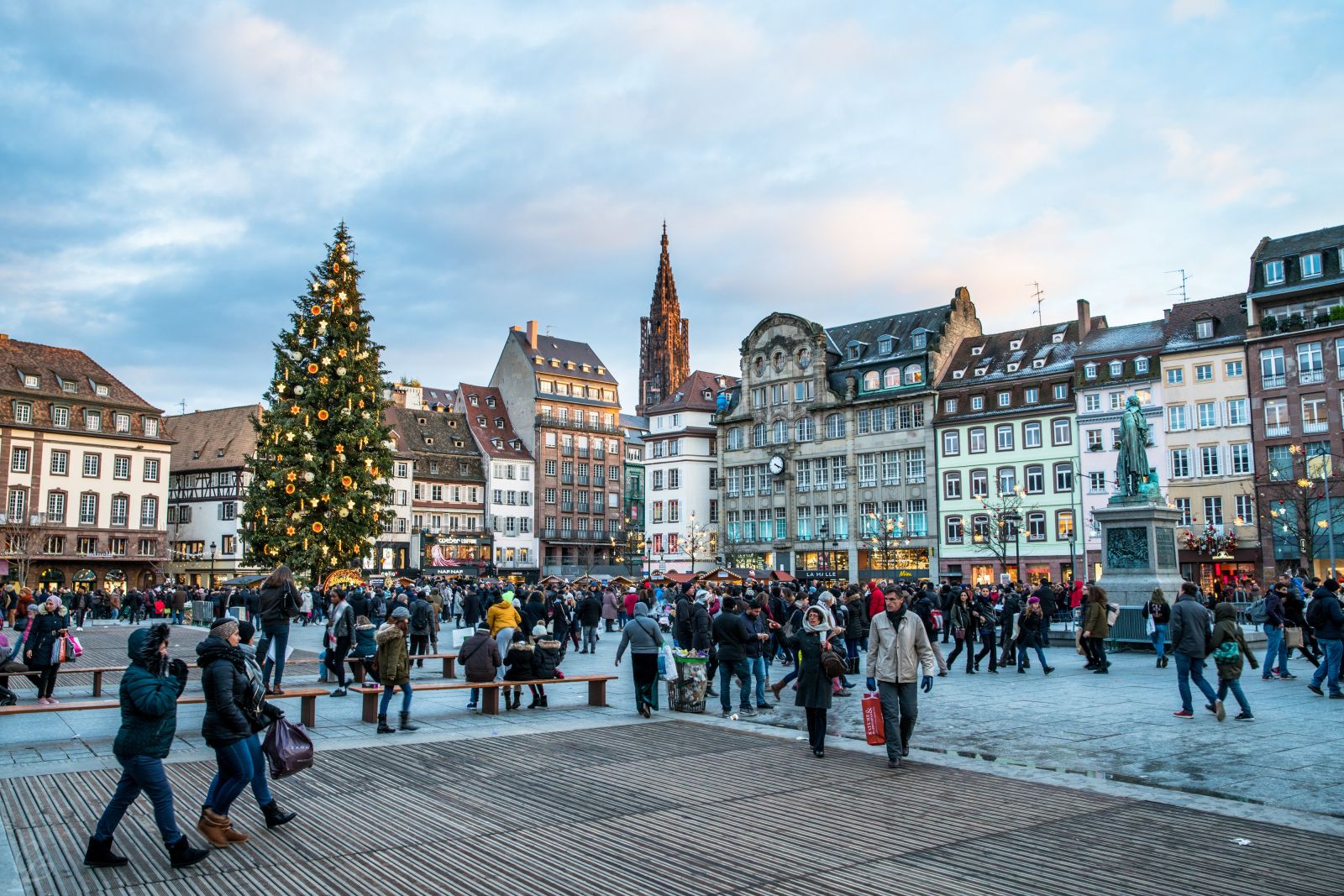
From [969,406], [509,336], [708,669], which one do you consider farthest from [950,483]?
[708,669]

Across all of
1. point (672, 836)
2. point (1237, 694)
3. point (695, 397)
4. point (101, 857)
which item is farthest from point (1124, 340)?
point (101, 857)

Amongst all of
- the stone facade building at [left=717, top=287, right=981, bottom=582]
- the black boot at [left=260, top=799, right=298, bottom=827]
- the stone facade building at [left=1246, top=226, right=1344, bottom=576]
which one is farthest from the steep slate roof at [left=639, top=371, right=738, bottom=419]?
the black boot at [left=260, top=799, right=298, bottom=827]

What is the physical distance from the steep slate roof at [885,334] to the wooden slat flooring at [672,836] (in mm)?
57125

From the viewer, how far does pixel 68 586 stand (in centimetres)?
6312

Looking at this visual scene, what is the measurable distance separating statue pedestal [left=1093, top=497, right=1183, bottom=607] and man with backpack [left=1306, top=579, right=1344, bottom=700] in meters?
8.16

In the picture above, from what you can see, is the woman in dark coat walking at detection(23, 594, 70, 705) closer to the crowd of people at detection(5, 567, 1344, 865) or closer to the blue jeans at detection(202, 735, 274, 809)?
the crowd of people at detection(5, 567, 1344, 865)

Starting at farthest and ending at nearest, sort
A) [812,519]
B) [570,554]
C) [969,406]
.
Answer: [570,554], [812,519], [969,406]

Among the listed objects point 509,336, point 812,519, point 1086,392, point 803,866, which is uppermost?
point 509,336

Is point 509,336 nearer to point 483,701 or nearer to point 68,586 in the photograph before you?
point 68,586

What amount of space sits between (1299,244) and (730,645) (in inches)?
1931

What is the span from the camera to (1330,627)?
14.7m

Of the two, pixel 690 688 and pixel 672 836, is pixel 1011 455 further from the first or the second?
pixel 672 836

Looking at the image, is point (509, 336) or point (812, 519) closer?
point (812, 519)

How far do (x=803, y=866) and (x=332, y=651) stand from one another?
12.6m
